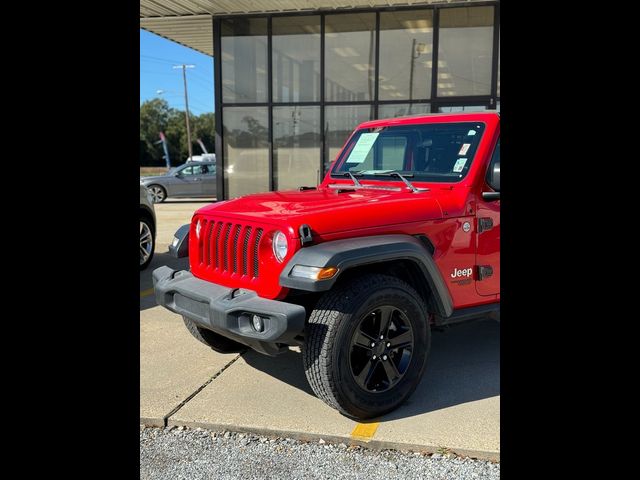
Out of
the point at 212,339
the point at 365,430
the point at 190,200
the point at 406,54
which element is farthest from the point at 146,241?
the point at 190,200

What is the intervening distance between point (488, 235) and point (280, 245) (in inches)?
59.2

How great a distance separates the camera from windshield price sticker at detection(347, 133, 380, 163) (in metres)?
4.43

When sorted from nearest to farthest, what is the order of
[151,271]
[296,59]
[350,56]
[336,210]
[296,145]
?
[336,210] → [151,271] → [350,56] → [296,59] → [296,145]

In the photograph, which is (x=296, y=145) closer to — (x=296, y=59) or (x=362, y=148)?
(x=296, y=59)

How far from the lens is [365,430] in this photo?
307cm

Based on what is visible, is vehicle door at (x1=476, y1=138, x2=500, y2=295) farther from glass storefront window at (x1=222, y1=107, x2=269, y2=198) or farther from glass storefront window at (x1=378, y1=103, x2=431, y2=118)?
glass storefront window at (x1=222, y1=107, x2=269, y2=198)

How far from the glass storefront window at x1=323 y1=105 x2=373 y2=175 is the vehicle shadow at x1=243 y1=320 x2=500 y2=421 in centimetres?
743

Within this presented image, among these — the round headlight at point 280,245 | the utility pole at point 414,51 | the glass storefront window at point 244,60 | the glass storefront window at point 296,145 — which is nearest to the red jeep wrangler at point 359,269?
the round headlight at point 280,245

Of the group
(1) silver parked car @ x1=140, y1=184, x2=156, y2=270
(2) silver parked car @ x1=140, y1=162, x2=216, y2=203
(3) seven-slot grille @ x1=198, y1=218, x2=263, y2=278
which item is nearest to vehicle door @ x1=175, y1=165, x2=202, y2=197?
(2) silver parked car @ x1=140, y1=162, x2=216, y2=203

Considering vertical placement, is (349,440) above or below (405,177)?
below

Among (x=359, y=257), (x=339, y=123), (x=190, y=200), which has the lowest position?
(x=190, y=200)

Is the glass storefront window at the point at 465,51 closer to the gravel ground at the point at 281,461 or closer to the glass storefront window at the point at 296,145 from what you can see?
the glass storefront window at the point at 296,145
